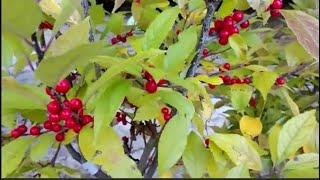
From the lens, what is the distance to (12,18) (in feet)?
0.91

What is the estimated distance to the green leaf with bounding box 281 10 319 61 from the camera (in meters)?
0.50

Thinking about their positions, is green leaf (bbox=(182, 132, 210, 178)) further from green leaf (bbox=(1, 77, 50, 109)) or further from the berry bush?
green leaf (bbox=(1, 77, 50, 109))

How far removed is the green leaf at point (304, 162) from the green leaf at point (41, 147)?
0.81 ft

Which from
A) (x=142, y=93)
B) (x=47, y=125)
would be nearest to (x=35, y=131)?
(x=47, y=125)

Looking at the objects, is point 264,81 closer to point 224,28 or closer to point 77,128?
point 224,28

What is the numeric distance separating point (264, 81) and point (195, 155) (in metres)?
0.20

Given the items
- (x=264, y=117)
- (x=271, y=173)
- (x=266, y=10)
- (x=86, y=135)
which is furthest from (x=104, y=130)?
(x=264, y=117)

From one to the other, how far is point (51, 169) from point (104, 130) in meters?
0.12

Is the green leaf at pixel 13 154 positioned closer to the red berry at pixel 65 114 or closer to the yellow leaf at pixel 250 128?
the red berry at pixel 65 114

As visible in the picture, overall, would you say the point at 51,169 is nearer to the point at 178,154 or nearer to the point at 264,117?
the point at 178,154

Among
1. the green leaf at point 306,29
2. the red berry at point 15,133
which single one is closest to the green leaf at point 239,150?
the green leaf at point 306,29

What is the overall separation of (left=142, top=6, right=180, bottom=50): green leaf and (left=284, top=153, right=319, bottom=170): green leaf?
193 millimetres

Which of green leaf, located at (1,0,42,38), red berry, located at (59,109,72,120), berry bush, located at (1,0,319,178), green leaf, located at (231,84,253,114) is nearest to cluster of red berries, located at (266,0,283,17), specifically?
berry bush, located at (1,0,319,178)

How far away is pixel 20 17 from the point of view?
0.28m
